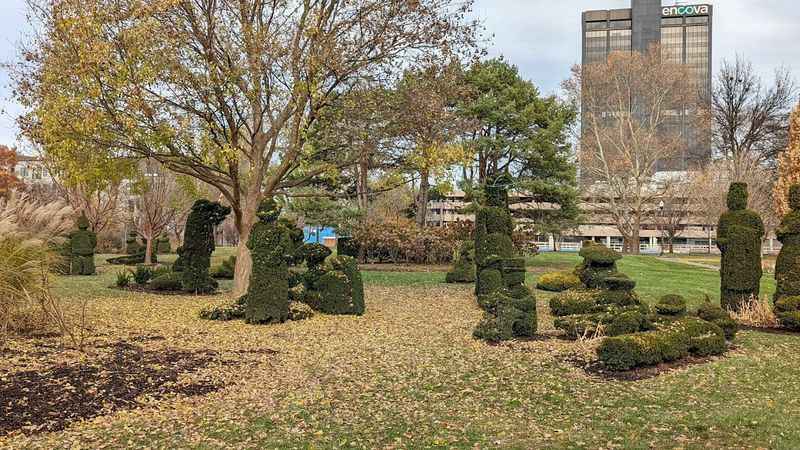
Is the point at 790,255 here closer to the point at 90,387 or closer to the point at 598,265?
the point at 598,265

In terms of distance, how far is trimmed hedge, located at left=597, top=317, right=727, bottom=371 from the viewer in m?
6.77

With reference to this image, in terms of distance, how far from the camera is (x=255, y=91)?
1171cm

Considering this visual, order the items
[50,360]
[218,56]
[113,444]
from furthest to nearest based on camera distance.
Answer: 1. [218,56]
2. [50,360]
3. [113,444]

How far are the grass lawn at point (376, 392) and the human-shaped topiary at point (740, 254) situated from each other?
1.34 metres

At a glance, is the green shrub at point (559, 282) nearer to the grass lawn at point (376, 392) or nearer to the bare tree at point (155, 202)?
the grass lawn at point (376, 392)

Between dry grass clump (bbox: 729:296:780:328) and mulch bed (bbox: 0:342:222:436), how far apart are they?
9173 mm

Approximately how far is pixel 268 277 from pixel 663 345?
6380 millimetres

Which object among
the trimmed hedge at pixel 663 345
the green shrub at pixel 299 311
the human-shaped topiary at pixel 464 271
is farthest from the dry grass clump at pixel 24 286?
the human-shaped topiary at pixel 464 271

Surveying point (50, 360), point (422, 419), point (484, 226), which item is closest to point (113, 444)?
point (422, 419)

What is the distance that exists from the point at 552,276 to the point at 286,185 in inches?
313

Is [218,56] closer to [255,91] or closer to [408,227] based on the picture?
[255,91]

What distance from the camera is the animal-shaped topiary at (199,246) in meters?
14.1

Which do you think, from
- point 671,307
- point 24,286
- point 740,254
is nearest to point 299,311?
point 24,286

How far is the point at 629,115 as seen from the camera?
3691 centimetres
